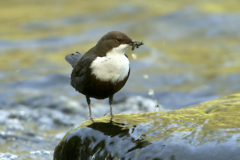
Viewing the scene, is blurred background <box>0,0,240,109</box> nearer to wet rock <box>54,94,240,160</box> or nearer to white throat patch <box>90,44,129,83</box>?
wet rock <box>54,94,240,160</box>

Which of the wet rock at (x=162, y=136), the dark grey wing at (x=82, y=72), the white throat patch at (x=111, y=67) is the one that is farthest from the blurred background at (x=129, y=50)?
the white throat patch at (x=111, y=67)

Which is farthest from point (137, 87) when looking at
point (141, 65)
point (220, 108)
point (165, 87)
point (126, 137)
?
point (126, 137)

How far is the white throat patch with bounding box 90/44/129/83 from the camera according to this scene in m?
3.55

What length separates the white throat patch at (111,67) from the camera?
A: 355cm

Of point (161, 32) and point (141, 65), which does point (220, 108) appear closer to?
point (141, 65)

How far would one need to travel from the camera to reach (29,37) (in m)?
12.4

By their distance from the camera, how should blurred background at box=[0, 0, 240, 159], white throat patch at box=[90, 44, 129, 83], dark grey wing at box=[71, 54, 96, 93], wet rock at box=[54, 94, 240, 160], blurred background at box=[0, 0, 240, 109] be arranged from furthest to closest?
blurred background at box=[0, 0, 240, 109] < blurred background at box=[0, 0, 240, 159] < dark grey wing at box=[71, 54, 96, 93] < white throat patch at box=[90, 44, 129, 83] < wet rock at box=[54, 94, 240, 160]

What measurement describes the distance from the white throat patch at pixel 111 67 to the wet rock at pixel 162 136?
1.69 ft

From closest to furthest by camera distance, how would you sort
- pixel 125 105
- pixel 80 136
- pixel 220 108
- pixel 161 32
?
1. pixel 80 136
2. pixel 220 108
3. pixel 125 105
4. pixel 161 32

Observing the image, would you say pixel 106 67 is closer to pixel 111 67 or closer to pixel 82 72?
pixel 111 67

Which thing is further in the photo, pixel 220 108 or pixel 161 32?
pixel 161 32

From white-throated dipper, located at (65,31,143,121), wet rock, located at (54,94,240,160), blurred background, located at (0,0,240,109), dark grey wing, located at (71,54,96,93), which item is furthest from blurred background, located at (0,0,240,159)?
white-throated dipper, located at (65,31,143,121)

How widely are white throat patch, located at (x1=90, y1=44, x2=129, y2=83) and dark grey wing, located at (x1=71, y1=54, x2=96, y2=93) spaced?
82 mm

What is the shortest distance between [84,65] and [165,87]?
5171mm
